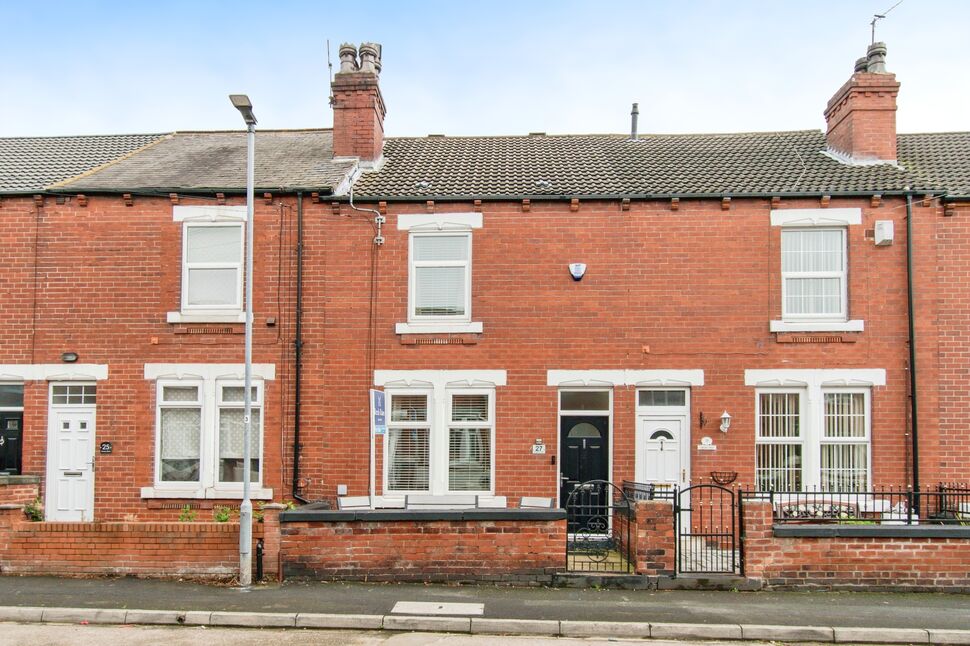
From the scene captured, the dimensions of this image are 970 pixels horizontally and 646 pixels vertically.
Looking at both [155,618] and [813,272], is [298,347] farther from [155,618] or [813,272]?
[813,272]

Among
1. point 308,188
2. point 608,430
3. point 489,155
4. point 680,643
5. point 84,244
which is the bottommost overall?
point 680,643

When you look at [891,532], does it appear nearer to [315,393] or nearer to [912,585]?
[912,585]

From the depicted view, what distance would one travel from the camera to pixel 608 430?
14070 millimetres

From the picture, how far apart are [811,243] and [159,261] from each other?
11.8 m

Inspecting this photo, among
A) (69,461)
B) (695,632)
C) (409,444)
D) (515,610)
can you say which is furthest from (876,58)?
(69,461)

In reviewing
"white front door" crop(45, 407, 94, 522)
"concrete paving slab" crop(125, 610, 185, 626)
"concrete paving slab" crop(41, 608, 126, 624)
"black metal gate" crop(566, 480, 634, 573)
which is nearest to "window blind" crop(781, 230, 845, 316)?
"black metal gate" crop(566, 480, 634, 573)

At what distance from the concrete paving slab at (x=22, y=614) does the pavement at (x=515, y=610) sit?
0.04ft

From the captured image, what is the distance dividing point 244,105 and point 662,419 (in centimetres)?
857

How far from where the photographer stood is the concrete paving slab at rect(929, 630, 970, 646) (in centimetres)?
856

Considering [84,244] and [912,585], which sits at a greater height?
[84,244]

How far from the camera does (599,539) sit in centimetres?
1141

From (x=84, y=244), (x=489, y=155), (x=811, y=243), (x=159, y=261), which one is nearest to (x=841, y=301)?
(x=811, y=243)

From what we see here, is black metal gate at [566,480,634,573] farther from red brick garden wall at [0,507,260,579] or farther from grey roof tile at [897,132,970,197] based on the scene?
grey roof tile at [897,132,970,197]

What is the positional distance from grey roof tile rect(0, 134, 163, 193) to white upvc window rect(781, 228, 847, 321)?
13.7m
